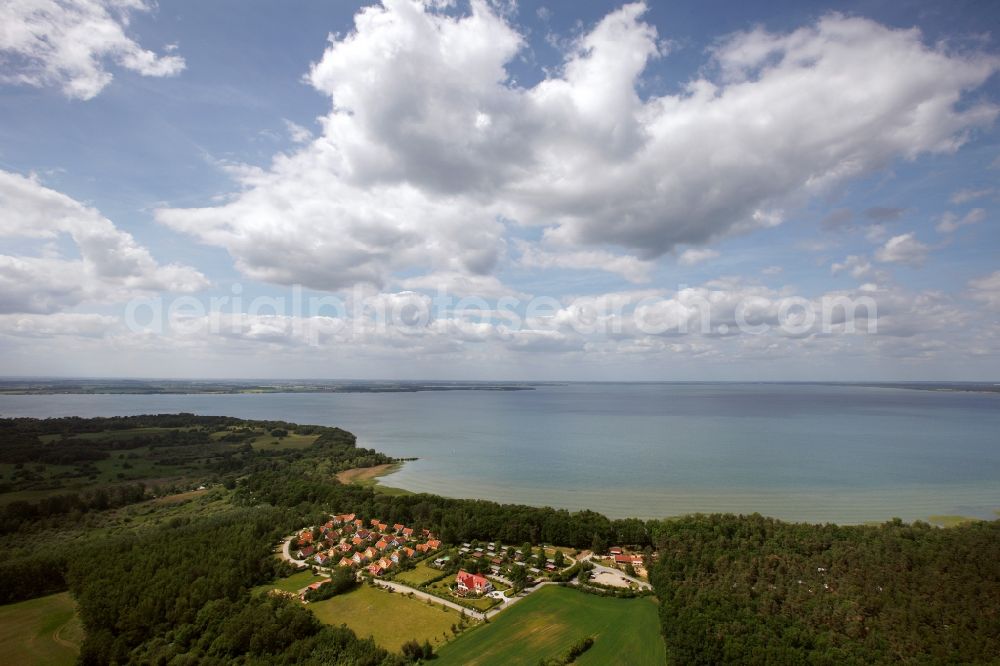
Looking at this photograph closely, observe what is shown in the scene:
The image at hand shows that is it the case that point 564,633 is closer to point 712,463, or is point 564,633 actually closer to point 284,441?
point 712,463

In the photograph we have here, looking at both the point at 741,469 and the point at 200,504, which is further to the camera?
the point at 741,469

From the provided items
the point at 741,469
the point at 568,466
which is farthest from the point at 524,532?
the point at 741,469

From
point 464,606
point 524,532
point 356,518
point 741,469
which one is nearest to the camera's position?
point 464,606

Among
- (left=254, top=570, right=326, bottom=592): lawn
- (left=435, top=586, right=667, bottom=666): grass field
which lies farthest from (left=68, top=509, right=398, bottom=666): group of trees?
(left=435, top=586, right=667, bottom=666): grass field

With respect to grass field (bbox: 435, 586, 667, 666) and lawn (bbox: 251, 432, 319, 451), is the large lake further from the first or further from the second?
grass field (bbox: 435, 586, 667, 666)

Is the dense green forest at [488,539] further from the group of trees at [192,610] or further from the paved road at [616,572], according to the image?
the paved road at [616,572]

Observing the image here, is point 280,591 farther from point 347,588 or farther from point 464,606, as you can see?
point 464,606

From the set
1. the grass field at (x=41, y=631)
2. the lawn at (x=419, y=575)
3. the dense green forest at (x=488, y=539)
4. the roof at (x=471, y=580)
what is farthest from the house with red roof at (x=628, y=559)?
the grass field at (x=41, y=631)
